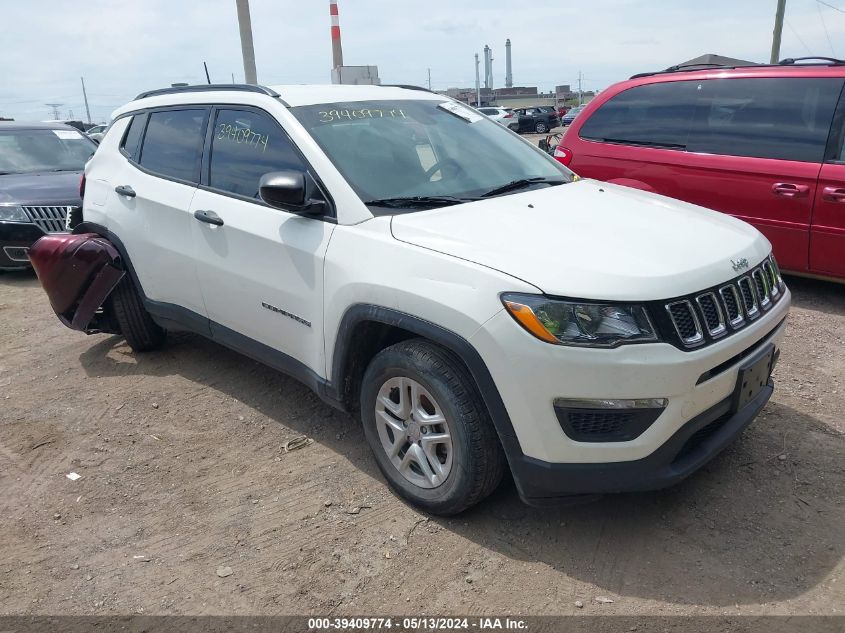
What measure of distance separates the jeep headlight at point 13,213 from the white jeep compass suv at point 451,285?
358 centimetres

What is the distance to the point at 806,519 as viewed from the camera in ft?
9.37

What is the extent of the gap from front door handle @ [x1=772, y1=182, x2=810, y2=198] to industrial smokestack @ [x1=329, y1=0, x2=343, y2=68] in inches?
498

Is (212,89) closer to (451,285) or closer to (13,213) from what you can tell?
(451,285)

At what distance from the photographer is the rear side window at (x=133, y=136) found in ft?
15.0

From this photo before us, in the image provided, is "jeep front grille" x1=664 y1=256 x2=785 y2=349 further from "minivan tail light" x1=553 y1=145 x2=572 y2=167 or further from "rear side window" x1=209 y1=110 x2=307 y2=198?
"minivan tail light" x1=553 y1=145 x2=572 y2=167

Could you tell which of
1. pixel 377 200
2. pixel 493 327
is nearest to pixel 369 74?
pixel 377 200

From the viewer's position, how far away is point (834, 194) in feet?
16.3

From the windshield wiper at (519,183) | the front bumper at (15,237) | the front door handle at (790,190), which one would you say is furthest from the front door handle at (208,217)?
the front bumper at (15,237)

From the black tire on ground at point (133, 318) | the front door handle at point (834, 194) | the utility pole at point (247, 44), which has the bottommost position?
the black tire on ground at point (133, 318)

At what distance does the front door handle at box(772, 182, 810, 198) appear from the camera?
512 centimetres

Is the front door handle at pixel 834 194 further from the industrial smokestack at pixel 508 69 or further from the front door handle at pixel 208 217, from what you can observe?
the industrial smokestack at pixel 508 69

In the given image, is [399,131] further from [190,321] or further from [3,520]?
[3,520]

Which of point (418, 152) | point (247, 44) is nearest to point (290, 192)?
point (418, 152)

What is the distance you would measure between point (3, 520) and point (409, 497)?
73.7 inches
